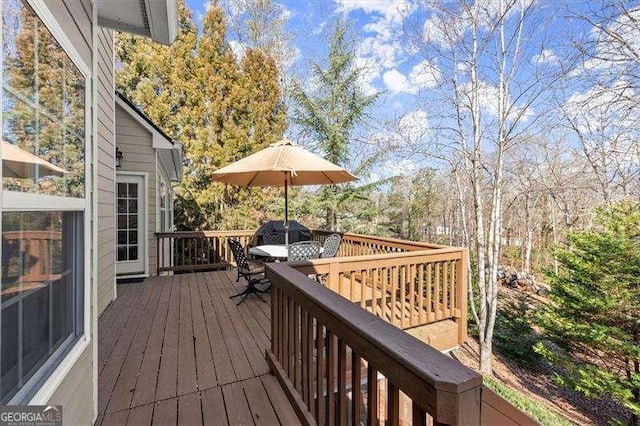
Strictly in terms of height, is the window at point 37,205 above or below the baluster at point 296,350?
Answer: above

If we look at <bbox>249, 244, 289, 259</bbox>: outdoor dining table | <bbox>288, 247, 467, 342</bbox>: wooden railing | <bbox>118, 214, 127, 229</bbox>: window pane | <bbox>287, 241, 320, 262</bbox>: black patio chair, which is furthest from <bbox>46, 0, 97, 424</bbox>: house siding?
<bbox>118, 214, 127, 229</bbox>: window pane

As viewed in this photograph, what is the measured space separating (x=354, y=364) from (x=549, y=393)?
349 inches

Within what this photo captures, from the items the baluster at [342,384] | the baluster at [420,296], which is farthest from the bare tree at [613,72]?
the baluster at [342,384]

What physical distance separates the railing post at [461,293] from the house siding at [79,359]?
3991 millimetres

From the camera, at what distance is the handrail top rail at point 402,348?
92 cm

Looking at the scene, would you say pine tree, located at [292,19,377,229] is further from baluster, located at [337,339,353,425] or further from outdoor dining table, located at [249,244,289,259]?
baluster, located at [337,339,353,425]

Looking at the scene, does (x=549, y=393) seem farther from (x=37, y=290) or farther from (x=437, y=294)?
(x=37, y=290)

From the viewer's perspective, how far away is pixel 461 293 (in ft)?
14.0

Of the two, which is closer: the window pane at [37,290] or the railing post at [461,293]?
the window pane at [37,290]

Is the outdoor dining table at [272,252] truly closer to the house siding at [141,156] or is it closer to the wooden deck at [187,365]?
the wooden deck at [187,365]

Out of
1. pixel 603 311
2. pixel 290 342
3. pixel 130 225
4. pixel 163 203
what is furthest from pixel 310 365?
pixel 603 311

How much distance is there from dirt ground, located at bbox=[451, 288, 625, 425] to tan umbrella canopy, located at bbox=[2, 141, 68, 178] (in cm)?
692

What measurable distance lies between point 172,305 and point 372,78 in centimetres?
952

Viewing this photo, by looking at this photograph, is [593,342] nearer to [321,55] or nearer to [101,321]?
[101,321]
